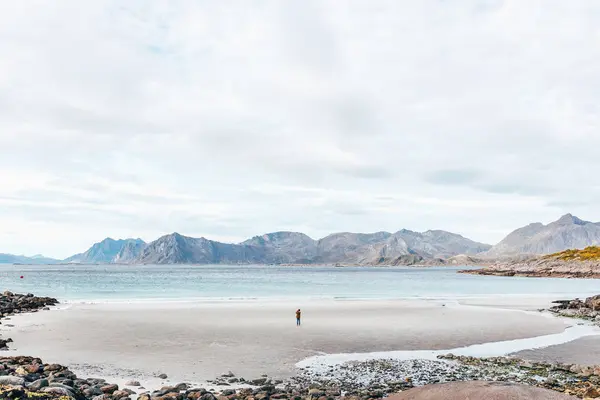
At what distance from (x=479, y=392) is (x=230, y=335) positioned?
24031 mm

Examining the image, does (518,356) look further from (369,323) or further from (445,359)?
(369,323)

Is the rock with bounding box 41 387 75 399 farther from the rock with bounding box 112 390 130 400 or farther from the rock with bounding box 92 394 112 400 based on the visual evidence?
the rock with bounding box 112 390 130 400

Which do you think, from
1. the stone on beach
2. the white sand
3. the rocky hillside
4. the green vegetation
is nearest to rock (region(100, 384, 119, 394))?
the white sand

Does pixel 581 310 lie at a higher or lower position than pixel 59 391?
lower

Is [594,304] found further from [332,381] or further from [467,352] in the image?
[332,381]

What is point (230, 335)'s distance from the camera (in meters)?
28.9

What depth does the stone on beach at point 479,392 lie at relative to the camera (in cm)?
607

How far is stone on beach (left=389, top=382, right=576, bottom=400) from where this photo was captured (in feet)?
19.9

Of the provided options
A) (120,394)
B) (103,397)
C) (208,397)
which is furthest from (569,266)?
(103,397)

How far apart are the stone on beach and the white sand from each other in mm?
12864

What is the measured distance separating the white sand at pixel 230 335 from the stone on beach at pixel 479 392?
12.9m

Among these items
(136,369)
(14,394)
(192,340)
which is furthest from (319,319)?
(14,394)

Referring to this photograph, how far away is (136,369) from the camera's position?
19672mm

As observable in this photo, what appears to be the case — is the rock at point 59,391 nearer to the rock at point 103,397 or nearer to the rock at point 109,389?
the rock at point 103,397
